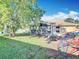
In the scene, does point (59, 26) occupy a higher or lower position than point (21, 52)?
higher

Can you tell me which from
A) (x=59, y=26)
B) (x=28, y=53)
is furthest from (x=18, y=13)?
(x=28, y=53)

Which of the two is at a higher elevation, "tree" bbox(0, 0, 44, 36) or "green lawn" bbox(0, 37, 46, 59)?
"tree" bbox(0, 0, 44, 36)

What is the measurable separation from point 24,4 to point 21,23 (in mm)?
1699

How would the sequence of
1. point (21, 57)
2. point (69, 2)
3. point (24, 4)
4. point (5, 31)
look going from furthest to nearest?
point (5, 31) < point (24, 4) < point (69, 2) < point (21, 57)

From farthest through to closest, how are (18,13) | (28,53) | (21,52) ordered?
(18,13) → (21,52) → (28,53)

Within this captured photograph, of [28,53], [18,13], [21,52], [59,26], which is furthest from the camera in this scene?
[59,26]

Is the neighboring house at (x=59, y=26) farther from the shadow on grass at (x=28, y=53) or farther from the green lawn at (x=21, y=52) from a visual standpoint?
the shadow on grass at (x=28, y=53)

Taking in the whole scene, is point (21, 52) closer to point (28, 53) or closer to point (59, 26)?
point (28, 53)

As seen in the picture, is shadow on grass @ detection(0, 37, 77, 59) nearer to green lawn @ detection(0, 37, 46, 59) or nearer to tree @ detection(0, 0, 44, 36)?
green lawn @ detection(0, 37, 46, 59)

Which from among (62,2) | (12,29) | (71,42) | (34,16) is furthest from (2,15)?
(71,42)

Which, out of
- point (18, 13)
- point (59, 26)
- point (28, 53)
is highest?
point (18, 13)

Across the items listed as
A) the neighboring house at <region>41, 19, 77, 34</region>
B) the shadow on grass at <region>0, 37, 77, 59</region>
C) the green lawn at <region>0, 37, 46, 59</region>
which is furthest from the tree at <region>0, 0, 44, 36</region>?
the shadow on grass at <region>0, 37, 77, 59</region>

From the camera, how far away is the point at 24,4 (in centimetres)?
1570

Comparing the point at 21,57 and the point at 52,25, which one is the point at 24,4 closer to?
the point at 52,25
